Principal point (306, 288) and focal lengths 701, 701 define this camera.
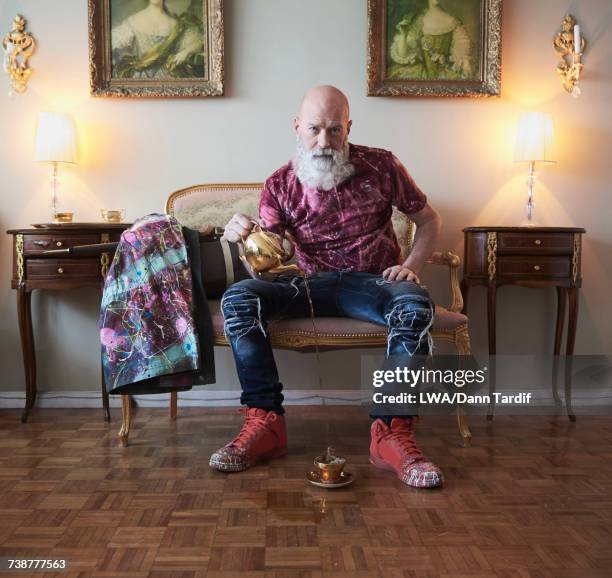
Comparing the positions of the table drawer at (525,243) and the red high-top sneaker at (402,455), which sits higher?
the table drawer at (525,243)

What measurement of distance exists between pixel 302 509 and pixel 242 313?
0.67 m

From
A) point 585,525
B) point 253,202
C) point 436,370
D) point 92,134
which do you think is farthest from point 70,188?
point 585,525

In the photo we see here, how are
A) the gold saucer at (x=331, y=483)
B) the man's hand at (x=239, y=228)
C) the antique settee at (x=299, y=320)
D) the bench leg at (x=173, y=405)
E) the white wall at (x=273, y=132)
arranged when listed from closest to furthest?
the gold saucer at (x=331, y=483), the man's hand at (x=239, y=228), the antique settee at (x=299, y=320), the bench leg at (x=173, y=405), the white wall at (x=273, y=132)

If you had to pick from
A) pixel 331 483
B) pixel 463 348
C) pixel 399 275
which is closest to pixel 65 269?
pixel 399 275

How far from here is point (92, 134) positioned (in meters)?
3.19

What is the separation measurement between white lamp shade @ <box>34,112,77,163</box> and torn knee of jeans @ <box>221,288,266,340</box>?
1241 millimetres

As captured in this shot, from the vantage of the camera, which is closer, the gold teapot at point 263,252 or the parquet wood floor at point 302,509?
the parquet wood floor at point 302,509

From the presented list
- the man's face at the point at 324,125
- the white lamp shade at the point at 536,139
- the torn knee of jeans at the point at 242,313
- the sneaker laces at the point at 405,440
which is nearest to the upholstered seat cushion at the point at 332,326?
the torn knee of jeans at the point at 242,313

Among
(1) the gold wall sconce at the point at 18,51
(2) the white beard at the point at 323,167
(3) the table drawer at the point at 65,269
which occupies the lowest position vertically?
(3) the table drawer at the point at 65,269

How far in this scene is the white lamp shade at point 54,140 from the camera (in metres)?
3.00

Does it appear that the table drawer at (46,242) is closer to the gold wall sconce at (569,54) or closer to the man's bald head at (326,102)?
the man's bald head at (326,102)

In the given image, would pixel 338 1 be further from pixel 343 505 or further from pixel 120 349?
pixel 343 505

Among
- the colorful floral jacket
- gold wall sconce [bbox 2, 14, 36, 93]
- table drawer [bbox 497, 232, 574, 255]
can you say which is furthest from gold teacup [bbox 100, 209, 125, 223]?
table drawer [bbox 497, 232, 574, 255]

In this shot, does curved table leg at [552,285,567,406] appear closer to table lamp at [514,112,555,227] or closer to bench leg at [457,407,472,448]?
table lamp at [514,112,555,227]
